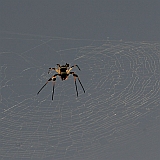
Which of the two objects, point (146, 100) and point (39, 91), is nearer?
point (39, 91)

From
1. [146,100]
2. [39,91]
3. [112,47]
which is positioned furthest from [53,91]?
[146,100]

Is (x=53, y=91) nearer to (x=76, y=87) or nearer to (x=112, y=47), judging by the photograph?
(x=76, y=87)

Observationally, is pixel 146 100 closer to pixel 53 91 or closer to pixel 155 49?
pixel 155 49

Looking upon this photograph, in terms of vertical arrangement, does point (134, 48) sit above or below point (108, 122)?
above

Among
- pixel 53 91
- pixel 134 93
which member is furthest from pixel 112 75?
pixel 53 91

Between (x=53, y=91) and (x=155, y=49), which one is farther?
(x=155, y=49)

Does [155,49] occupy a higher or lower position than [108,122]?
higher

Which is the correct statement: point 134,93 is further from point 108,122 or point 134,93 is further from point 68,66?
point 68,66
